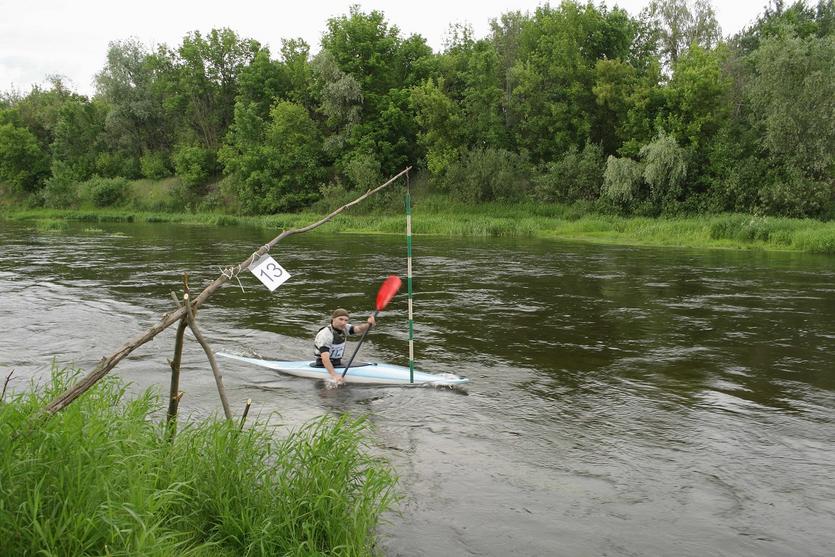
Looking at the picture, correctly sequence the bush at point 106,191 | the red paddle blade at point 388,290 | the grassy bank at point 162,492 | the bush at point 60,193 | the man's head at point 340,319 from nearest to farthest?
1. the grassy bank at point 162,492
2. the red paddle blade at point 388,290
3. the man's head at point 340,319
4. the bush at point 106,191
5. the bush at point 60,193

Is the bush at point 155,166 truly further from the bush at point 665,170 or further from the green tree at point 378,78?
the bush at point 665,170

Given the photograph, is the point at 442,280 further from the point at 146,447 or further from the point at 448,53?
the point at 448,53

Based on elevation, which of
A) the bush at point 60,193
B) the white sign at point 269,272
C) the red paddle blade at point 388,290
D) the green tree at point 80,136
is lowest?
the red paddle blade at point 388,290

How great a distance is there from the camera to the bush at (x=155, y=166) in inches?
2279

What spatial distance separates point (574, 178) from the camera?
37.8m

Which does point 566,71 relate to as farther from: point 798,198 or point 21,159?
point 21,159

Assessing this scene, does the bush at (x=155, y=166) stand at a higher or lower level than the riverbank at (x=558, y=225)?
higher

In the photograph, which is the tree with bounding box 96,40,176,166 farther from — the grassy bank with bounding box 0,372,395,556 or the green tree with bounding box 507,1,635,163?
the grassy bank with bounding box 0,372,395,556

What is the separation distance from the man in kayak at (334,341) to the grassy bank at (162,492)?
11.9 feet

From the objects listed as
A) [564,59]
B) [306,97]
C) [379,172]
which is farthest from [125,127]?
[564,59]

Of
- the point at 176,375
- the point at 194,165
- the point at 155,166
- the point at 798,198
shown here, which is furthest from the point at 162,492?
the point at 155,166

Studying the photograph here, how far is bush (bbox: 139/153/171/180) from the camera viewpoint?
57875 millimetres

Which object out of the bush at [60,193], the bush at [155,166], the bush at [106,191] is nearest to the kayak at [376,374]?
the bush at [106,191]

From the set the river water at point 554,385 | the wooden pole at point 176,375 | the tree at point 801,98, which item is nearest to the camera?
the wooden pole at point 176,375
